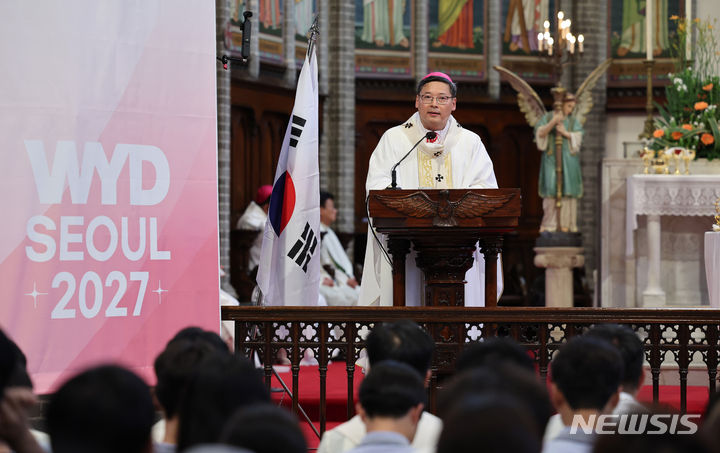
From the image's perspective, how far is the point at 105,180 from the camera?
15.1ft

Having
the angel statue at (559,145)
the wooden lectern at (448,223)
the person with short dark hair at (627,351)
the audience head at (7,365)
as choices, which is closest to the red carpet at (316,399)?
the wooden lectern at (448,223)

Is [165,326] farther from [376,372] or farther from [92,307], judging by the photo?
[376,372]

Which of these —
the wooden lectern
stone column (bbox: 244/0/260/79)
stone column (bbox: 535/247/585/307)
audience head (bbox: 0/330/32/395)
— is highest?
stone column (bbox: 244/0/260/79)

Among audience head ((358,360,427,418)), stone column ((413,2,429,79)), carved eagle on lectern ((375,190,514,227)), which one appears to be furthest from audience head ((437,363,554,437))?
stone column ((413,2,429,79))

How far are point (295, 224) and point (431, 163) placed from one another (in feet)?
2.91

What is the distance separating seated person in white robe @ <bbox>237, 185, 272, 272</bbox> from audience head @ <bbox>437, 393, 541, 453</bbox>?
879 cm

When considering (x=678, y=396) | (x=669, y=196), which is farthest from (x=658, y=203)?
(x=678, y=396)

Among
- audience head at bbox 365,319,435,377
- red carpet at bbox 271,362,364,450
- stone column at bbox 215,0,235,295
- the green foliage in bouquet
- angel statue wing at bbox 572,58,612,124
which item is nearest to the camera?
audience head at bbox 365,319,435,377

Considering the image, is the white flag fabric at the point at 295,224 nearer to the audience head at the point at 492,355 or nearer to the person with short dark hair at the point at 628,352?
the person with short dark hair at the point at 628,352

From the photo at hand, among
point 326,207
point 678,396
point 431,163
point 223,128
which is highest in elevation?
point 223,128

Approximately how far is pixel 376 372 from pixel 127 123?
84.9 inches

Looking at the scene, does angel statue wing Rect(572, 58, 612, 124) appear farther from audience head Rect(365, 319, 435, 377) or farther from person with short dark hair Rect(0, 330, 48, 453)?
person with short dark hair Rect(0, 330, 48, 453)

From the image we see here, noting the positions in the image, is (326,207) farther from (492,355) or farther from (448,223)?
(492,355)

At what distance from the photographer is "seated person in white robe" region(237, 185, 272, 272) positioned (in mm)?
10827
